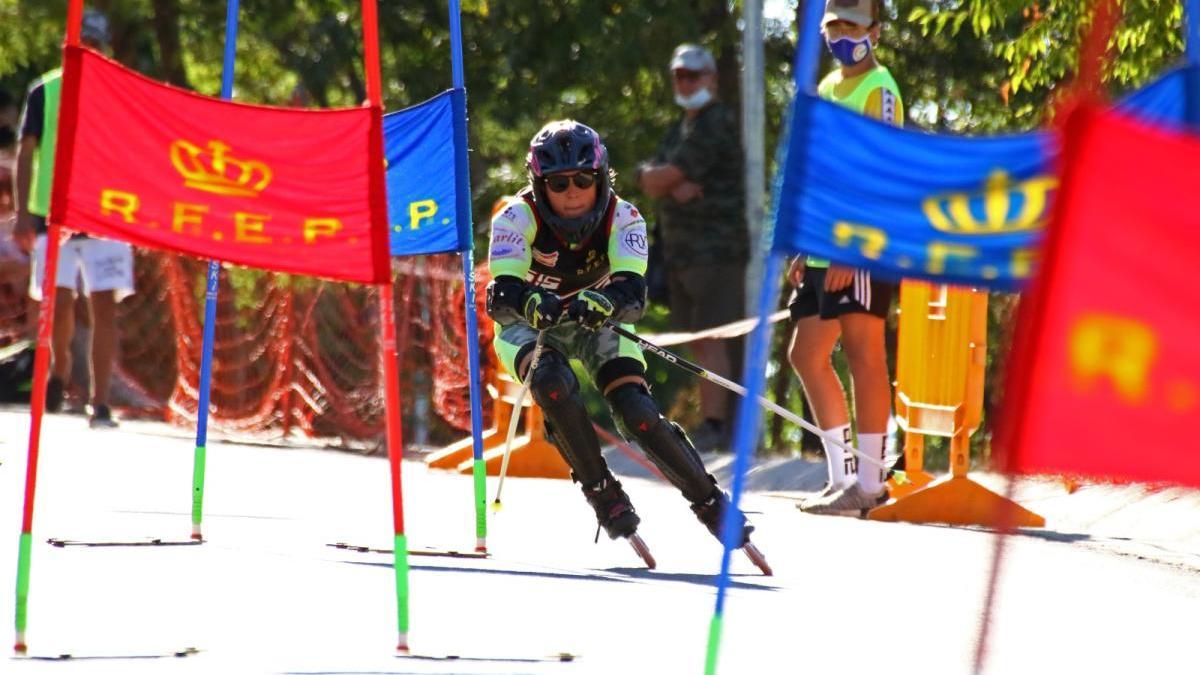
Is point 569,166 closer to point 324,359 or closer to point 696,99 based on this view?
point 696,99

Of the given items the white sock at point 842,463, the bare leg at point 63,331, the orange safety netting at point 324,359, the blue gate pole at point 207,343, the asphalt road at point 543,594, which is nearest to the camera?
the asphalt road at point 543,594

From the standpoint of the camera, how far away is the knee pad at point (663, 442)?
28.8 ft

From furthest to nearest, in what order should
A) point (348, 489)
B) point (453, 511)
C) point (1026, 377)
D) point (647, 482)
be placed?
1. point (647, 482)
2. point (348, 489)
3. point (453, 511)
4. point (1026, 377)

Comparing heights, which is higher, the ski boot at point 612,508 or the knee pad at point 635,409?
the knee pad at point 635,409

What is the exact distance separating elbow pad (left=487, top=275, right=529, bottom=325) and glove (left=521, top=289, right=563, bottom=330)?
0.21 feet

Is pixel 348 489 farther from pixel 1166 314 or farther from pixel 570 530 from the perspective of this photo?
pixel 1166 314

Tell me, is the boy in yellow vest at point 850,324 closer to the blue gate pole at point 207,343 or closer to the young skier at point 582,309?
the young skier at point 582,309

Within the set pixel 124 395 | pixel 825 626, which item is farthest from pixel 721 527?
pixel 124 395

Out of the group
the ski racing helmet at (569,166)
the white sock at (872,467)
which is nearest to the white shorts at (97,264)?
the white sock at (872,467)

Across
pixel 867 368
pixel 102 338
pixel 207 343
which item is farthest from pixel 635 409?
pixel 102 338

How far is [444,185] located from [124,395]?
11.4 meters

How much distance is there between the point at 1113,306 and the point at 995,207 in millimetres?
796

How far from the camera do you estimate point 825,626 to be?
23.8 feet

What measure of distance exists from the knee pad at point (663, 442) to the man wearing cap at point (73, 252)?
21.7 feet
